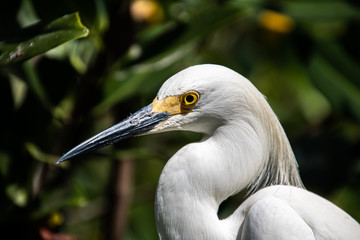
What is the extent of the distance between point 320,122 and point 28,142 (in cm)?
136

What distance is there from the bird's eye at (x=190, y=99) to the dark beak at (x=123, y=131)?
57 millimetres

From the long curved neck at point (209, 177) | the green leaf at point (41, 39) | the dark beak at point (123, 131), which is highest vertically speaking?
the green leaf at point (41, 39)

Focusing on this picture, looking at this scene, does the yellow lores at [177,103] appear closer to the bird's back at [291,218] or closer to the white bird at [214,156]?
the white bird at [214,156]

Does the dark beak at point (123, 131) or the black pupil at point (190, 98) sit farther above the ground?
the black pupil at point (190, 98)

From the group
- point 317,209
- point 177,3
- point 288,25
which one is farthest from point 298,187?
point 288,25

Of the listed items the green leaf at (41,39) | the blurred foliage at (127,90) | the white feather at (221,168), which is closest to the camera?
the green leaf at (41,39)

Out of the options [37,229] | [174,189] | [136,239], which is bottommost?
[136,239]

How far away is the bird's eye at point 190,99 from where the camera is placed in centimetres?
137

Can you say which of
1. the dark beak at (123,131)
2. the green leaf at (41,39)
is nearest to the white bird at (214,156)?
the dark beak at (123,131)

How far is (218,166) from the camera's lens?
54.2 inches

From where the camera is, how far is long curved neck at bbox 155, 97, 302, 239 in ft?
4.48

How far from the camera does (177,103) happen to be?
54.6 inches

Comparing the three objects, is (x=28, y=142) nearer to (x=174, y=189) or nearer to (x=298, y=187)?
(x=174, y=189)

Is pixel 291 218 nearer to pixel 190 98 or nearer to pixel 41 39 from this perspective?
pixel 190 98
